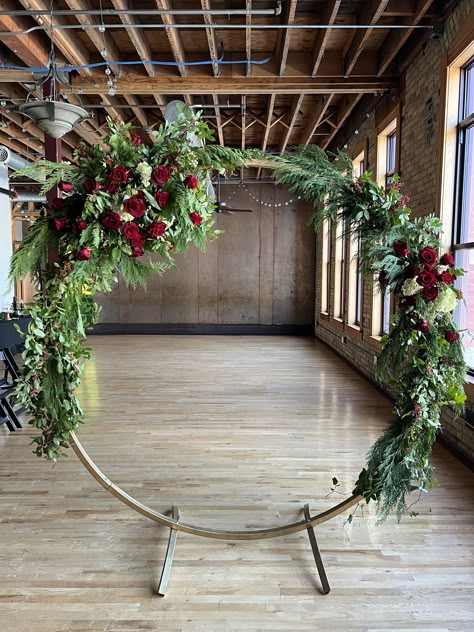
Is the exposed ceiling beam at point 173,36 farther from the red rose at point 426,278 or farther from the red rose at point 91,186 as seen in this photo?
the red rose at point 426,278

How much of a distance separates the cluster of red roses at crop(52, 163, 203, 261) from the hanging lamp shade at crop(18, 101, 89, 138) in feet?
5.11

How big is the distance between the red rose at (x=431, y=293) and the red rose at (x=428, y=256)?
11cm

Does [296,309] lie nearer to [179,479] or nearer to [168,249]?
[179,479]

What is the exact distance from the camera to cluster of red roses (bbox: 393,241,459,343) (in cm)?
220

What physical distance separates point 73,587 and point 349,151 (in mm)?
7630

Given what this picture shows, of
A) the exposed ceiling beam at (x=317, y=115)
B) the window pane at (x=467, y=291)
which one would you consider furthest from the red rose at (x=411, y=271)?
the exposed ceiling beam at (x=317, y=115)

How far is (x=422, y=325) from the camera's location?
222 centimetres

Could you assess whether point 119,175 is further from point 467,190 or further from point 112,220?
point 467,190

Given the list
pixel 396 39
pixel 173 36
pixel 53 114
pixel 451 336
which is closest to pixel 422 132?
pixel 396 39

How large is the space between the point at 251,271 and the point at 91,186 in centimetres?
1020

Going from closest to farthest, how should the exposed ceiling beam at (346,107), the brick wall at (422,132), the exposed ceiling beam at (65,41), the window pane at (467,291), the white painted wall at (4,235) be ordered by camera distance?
the brick wall at (422,132), the window pane at (467,291), the exposed ceiling beam at (65,41), the exposed ceiling beam at (346,107), the white painted wall at (4,235)

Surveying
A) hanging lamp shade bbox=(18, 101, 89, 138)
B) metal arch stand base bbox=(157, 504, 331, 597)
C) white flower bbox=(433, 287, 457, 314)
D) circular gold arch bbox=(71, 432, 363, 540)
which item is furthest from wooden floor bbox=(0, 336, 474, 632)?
hanging lamp shade bbox=(18, 101, 89, 138)

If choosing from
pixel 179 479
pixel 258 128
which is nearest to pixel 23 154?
pixel 258 128

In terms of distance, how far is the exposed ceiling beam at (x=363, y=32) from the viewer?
4.36 meters
